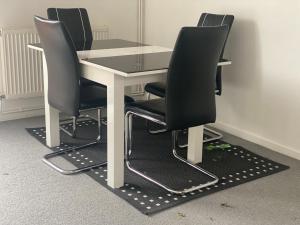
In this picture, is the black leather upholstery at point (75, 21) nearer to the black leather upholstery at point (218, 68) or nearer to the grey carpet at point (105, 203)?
the black leather upholstery at point (218, 68)

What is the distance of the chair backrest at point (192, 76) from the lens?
2514 mm

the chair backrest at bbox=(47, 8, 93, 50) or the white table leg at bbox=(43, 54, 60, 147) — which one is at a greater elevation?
the chair backrest at bbox=(47, 8, 93, 50)

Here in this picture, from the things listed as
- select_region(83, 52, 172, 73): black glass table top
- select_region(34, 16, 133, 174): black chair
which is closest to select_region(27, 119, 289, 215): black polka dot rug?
select_region(34, 16, 133, 174): black chair

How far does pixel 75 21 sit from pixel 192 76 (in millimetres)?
1567

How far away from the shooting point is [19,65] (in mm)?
3957

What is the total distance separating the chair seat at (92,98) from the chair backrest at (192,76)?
565 millimetres

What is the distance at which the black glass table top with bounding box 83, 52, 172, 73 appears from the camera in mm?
2566

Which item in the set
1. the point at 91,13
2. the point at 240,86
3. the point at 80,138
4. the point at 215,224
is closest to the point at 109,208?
the point at 215,224

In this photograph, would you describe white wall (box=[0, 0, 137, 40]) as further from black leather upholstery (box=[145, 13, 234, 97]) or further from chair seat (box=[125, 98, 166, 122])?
chair seat (box=[125, 98, 166, 122])

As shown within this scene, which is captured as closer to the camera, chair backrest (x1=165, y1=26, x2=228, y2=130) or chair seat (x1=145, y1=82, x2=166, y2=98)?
chair backrest (x1=165, y1=26, x2=228, y2=130)

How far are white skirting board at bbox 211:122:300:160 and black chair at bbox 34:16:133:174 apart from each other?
1.29 metres

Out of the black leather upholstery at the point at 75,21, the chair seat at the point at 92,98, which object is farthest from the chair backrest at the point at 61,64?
the black leather upholstery at the point at 75,21

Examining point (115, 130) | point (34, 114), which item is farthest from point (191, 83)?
point (34, 114)

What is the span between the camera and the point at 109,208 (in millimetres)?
2498
